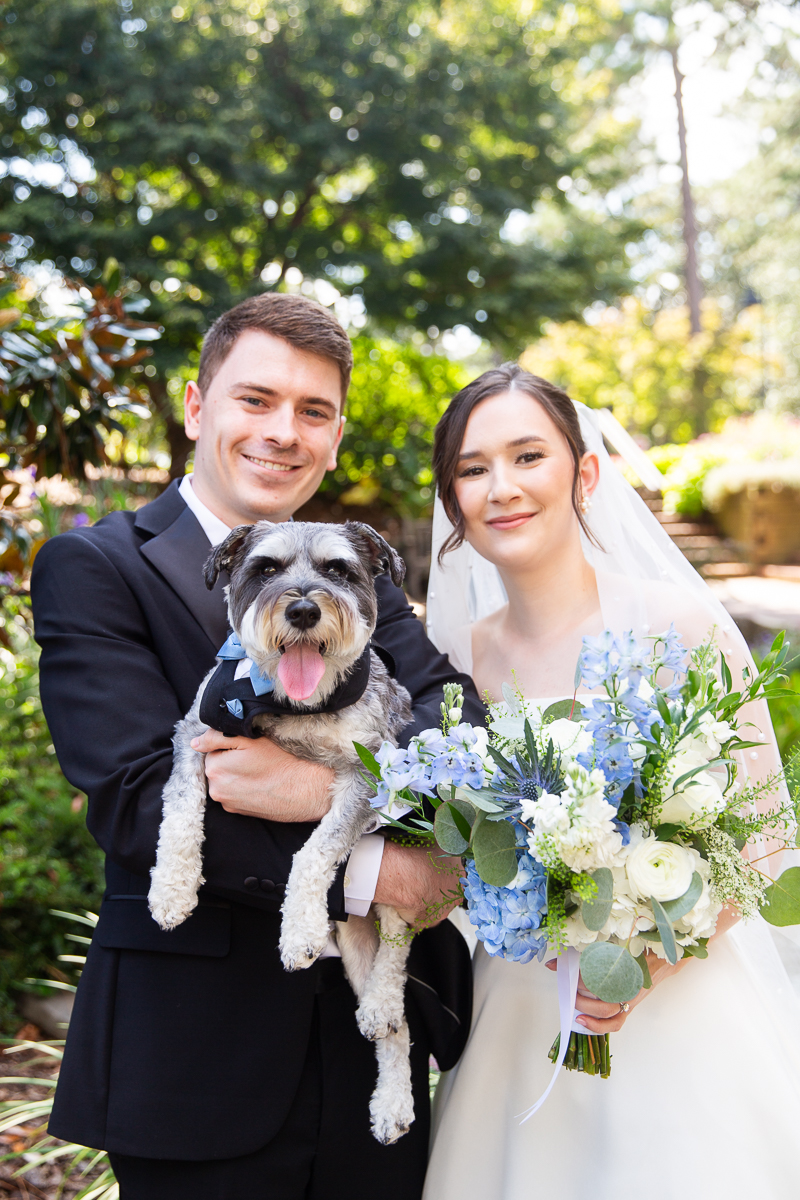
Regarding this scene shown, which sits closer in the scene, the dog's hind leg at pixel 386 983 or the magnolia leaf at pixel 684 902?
the magnolia leaf at pixel 684 902

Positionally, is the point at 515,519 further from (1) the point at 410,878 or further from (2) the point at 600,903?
(2) the point at 600,903

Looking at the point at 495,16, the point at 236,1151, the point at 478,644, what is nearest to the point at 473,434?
the point at 478,644

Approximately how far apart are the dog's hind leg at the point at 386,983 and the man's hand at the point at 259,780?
16.0 inches

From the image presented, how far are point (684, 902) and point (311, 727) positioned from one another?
109 cm

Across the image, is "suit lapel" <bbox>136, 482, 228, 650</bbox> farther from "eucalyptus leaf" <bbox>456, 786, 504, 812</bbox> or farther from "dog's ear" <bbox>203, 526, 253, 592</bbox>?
"eucalyptus leaf" <bbox>456, 786, 504, 812</bbox>

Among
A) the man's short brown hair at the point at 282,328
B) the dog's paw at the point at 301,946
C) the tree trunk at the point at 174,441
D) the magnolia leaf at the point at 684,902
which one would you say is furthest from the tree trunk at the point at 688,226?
the dog's paw at the point at 301,946

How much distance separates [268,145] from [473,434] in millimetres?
14181

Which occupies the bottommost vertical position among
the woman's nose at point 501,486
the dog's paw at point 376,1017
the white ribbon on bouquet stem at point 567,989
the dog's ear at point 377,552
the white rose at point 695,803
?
the dog's paw at point 376,1017

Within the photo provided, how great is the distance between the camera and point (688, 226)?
100 feet

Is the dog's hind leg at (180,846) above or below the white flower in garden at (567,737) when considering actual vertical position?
below

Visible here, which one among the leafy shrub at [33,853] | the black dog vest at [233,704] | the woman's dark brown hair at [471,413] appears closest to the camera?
the black dog vest at [233,704]

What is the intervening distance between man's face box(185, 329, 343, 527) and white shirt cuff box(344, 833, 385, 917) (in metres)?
1.15

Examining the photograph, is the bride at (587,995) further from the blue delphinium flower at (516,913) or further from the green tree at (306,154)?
the green tree at (306,154)

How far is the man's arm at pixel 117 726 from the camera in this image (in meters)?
2.08
